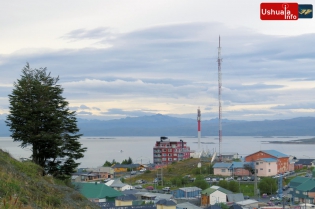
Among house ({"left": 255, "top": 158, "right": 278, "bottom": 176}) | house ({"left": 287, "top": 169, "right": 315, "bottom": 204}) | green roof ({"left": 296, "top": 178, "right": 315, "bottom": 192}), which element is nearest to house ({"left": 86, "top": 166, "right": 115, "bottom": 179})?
house ({"left": 255, "top": 158, "right": 278, "bottom": 176})

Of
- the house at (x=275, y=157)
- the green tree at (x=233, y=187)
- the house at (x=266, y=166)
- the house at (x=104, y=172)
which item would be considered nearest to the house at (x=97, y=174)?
the house at (x=104, y=172)

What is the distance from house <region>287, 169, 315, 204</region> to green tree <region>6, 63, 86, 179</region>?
61.1 ft

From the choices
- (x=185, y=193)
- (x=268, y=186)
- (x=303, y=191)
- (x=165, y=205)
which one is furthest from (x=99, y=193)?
(x=268, y=186)

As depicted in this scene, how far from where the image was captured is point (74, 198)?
8039 mm

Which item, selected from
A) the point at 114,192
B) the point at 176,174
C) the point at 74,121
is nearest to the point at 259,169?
the point at 176,174

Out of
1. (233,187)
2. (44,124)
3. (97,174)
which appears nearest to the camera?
(44,124)

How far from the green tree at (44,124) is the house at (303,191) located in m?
18.6

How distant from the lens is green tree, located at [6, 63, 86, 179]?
13.1 metres

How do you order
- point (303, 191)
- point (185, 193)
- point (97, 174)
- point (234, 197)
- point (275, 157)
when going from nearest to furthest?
point (234, 197), point (185, 193), point (303, 191), point (275, 157), point (97, 174)

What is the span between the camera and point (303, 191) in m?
27.8

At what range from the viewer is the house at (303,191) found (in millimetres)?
27639

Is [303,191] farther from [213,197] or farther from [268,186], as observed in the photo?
[213,197]

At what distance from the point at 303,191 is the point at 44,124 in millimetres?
19833

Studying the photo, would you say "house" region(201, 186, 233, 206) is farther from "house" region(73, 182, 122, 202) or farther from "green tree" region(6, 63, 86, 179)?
"green tree" region(6, 63, 86, 179)
